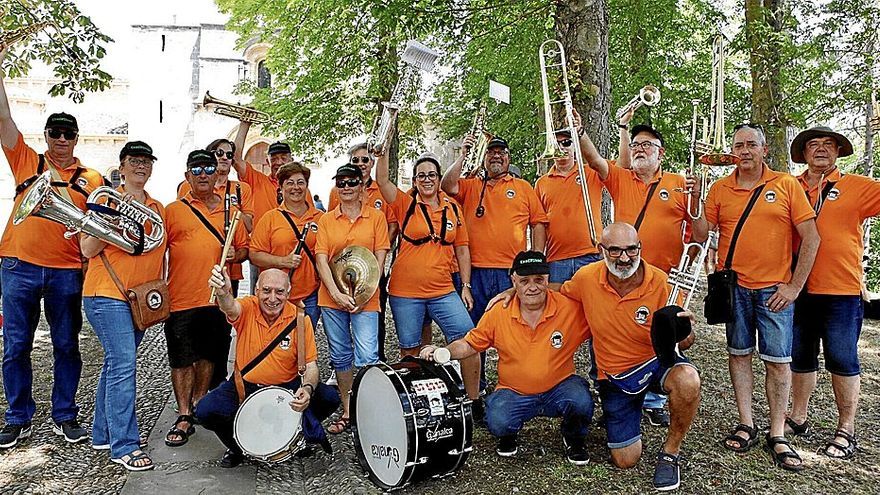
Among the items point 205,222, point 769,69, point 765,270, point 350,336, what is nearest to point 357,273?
point 350,336

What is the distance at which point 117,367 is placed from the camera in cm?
442

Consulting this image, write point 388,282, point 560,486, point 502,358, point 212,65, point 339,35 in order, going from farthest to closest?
point 212,65 → point 339,35 → point 388,282 → point 502,358 → point 560,486

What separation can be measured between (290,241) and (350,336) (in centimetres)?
89

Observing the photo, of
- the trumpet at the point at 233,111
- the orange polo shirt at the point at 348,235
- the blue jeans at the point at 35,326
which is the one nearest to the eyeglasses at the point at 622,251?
the orange polo shirt at the point at 348,235

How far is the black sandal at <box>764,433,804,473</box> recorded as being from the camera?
4.37 m

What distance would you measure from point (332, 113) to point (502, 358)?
1027cm

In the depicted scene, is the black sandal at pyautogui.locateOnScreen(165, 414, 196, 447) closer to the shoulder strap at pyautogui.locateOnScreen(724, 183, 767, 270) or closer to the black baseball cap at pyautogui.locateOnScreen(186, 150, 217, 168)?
the black baseball cap at pyautogui.locateOnScreen(186, 150, 217, 168)

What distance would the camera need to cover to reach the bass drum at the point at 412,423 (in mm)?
3990

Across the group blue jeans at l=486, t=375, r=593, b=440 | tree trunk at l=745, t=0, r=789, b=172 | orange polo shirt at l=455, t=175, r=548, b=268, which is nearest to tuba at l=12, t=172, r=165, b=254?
orange polo shirt at l=455, t=175, r=548, b=268

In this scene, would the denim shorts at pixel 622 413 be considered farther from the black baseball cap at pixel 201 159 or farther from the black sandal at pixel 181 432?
the black baseball cap at pixel 201 159

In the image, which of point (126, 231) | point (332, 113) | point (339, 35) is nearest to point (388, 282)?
point (126, 231)

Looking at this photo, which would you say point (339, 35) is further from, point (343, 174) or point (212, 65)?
point (212, 65)

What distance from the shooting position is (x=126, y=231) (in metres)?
4.30

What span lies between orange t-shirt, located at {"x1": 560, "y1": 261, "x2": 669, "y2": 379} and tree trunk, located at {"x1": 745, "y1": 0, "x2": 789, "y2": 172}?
5761mm
